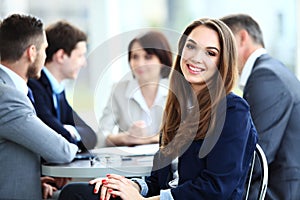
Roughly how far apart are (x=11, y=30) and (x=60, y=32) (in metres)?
0.68

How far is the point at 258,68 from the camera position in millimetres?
2393

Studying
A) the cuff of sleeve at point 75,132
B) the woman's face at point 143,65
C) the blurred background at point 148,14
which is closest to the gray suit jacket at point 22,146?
the cuff of sleeve at point 75,132

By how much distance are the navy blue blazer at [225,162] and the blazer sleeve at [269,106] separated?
0.44m

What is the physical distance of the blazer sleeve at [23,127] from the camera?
212 cm

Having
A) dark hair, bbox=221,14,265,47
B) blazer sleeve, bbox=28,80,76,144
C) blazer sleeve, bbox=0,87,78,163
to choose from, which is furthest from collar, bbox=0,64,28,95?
dark hair, bbox=221,14,265,47

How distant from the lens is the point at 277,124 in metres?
Answer: 2.31

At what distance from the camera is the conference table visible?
6.99 ft

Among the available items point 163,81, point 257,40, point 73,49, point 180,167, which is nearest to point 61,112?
point 73,49

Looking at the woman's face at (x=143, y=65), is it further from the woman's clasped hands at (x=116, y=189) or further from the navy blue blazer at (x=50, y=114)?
the woman's clasped hands at (x=116, y=189)

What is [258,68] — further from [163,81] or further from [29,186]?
[29,186]

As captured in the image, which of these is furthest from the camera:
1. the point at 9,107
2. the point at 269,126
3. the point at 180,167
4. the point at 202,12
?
the point at 202,12

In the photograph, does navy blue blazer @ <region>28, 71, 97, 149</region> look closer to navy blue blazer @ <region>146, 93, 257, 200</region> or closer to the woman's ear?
the woman's ear

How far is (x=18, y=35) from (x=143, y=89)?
92cm

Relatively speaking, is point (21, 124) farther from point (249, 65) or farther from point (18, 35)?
point (249, 65)
